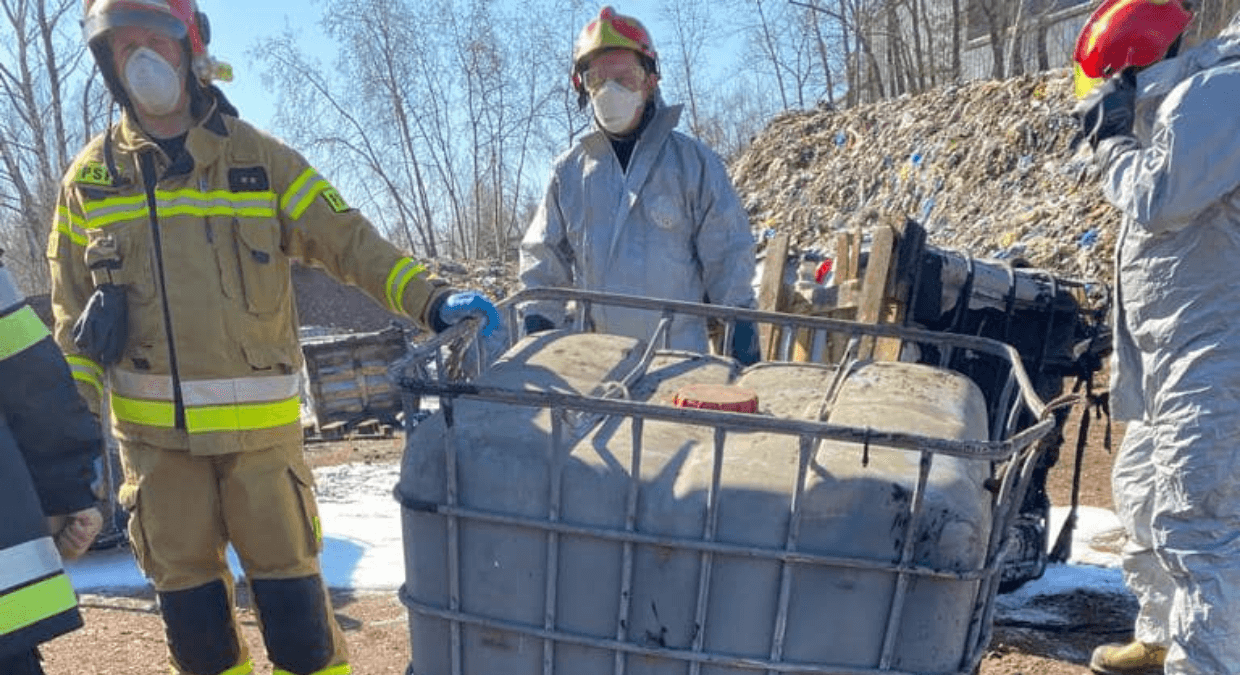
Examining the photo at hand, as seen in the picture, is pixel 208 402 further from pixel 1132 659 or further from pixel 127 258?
pixel 1132 659

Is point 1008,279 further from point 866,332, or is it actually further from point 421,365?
point 421,365

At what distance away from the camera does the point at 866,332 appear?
195 centimetres

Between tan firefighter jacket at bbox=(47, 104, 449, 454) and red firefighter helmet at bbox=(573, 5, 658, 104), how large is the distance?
850 millimetres

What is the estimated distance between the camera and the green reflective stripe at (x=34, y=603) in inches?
74.5

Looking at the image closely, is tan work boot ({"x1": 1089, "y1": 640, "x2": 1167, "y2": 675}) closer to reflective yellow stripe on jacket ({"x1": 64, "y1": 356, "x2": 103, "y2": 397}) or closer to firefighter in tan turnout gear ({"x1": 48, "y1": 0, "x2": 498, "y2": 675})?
firefighter in tan turnout gear ({"x1": 48, "y1": 0, "x2": 498, "y2": 675})

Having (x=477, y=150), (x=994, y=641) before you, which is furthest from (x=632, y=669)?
(x=477, y=150)

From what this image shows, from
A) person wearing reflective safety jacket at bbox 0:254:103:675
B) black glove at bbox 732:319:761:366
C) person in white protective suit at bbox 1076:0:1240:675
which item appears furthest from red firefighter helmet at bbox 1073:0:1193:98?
person wearing reflective safety jacket at bbox 0:254:103:675

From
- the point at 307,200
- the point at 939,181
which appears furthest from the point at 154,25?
the point at 939,181

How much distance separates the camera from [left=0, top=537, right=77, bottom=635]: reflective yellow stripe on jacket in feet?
6.23

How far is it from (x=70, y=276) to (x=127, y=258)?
0.21 metres

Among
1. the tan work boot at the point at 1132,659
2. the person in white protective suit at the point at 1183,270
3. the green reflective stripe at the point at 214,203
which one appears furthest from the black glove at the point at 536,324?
the tan work boot at the point at 1132,659

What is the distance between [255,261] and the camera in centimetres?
250

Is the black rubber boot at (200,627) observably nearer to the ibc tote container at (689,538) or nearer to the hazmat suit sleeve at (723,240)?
the ibc tote container at (689,538)

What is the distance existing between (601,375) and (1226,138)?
Answer: 162 cm
